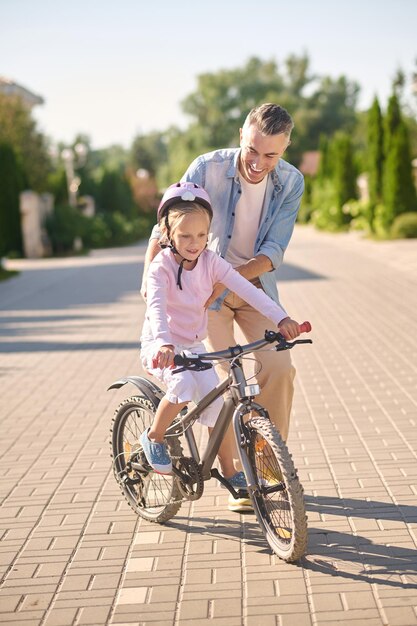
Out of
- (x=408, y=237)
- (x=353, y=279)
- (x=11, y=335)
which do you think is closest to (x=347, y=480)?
(x=11, y=335)

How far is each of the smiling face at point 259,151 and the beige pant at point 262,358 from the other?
695 mm

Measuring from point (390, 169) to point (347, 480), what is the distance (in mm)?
26945

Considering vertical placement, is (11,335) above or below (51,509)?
below

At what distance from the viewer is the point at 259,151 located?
4.68 metres

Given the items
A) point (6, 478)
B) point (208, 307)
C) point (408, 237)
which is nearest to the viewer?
point (208, 307)

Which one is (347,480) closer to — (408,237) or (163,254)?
(163,254)

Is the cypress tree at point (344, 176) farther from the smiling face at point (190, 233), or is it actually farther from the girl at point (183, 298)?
the smiling face at point (190, 233)

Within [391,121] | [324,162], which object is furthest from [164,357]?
[324,162]

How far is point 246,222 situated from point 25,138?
34.3 metres

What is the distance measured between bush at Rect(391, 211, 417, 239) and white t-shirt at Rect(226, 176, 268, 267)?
26335mm

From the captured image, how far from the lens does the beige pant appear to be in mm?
5039

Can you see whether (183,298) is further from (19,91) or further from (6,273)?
(19,91)

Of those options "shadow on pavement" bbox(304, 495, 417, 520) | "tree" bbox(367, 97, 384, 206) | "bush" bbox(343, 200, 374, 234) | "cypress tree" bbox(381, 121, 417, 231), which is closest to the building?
"bush" bbox(343, 200, 374, 234)

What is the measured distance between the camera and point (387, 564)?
430 cm
